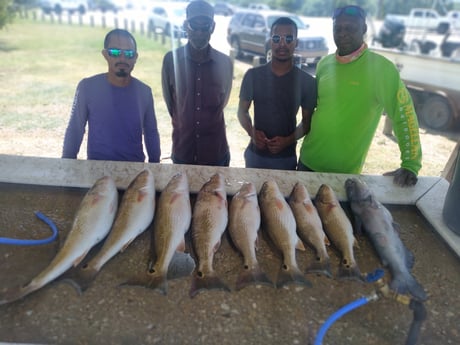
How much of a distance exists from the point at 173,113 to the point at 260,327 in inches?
92.2

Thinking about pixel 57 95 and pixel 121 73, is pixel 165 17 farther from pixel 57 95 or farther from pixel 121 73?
pixel 121 73

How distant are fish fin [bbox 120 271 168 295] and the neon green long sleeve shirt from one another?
6.31ft

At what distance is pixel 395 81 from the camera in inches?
117

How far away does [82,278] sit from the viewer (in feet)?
6.45

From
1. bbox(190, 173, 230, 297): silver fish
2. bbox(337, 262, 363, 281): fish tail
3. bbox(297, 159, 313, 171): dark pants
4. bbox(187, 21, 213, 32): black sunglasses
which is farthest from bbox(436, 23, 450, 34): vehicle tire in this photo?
bbox(337, 262, 363, 281): fish tail

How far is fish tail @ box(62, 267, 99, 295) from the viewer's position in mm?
1930

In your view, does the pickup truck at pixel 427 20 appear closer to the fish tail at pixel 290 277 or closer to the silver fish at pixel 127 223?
the silver fish at pixel 127 223

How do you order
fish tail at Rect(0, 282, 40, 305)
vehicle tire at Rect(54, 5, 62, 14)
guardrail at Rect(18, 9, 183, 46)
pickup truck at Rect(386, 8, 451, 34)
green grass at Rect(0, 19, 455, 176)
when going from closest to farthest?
fish tail at Rect(0, 282, 40, 305), green grass at Rect(0, 19, 455, 176), pickup truck at Rect(386, 8, 451, 34), guardrail at Rect(18, 9, 183, 46), vehicle tire at Rect(54, 5, 62, 14)

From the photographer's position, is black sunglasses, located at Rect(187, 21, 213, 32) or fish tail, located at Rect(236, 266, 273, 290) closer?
fish tail, located at Rect(236, 266, 273, 290)

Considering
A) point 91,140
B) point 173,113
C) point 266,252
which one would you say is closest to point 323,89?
point 173,113

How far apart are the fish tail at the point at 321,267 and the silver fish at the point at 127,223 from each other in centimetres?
101

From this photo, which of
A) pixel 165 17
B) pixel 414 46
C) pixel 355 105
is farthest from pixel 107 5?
pixel 355 105

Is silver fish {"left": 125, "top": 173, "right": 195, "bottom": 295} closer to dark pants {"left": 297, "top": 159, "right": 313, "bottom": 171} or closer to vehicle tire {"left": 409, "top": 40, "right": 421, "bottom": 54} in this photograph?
dark pants {"left": 297, "top": 159, "right": 313, "bottom": 171}

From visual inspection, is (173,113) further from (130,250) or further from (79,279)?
(79,279)
